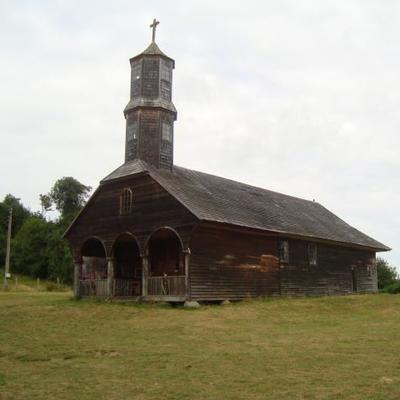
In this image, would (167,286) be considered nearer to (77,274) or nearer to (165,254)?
(165,254)

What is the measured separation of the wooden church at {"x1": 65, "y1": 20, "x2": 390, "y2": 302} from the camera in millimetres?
26844

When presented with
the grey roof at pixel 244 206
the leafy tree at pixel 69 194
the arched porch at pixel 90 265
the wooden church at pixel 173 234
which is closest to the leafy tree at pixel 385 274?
the grey roof at pixel 244 206

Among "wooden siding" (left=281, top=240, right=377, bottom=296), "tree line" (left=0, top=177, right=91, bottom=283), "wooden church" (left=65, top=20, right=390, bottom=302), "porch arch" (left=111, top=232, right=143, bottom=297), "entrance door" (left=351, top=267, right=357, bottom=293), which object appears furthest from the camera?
"tree line" (left=0, top=177, right=91, bottom=283)

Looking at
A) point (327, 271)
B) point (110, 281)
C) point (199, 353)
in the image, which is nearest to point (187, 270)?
point (110, 281)

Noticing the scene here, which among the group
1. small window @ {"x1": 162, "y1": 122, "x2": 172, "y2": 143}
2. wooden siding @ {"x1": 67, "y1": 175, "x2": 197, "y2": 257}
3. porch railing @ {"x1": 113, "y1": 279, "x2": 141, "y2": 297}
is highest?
small window @ {"x1": 162, "y1": 122, "x2": 172, "y2": 143}

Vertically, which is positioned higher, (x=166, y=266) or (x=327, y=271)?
(x=166, y=266)

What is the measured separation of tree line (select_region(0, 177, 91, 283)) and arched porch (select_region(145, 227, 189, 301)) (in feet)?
106

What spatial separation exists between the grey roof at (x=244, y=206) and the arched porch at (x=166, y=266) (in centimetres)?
216

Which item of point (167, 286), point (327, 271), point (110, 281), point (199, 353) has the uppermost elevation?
point (327, 271)

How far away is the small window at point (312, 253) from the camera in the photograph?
33750 millimetres

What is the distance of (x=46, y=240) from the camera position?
226 feet

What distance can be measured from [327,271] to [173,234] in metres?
11.1

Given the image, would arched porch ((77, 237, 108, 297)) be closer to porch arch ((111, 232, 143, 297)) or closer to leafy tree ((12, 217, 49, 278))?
porch arch ((111, 232, 143, 297))

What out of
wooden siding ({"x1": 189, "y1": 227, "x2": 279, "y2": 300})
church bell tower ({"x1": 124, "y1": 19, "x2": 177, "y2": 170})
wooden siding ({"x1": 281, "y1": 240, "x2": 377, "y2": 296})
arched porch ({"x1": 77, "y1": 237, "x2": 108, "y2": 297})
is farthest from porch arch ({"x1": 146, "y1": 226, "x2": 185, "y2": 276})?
wooden siding ({"x1": 281, "y1": 240, "x2": 377, "y2": 296})
